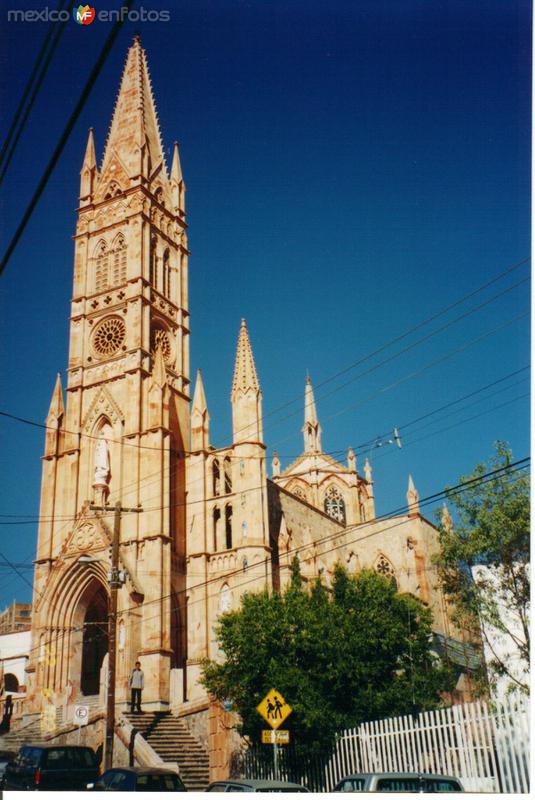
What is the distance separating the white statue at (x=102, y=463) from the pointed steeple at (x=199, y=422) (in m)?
4.48

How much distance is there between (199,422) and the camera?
38.7 m

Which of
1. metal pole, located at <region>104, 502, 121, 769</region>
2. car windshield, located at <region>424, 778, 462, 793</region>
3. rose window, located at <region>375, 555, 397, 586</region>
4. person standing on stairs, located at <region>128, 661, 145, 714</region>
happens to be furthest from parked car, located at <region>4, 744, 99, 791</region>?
rose window, located at <region>375, 555, 397, 586</region>

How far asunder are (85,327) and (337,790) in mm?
33443

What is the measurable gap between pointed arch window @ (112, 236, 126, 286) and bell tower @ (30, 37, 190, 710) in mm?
70

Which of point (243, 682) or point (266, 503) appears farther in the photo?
point (266, 503)

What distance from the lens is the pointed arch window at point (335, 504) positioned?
185 feet

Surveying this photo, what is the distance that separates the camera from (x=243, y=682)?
21188 mm

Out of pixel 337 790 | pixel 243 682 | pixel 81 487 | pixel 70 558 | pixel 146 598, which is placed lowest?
pixel 337 790

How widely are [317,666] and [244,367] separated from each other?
19490mm

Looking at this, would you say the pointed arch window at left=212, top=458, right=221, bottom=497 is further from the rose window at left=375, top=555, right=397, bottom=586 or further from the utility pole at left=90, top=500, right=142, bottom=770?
the utility pole at left=90, top=500, right=142, bottom=770

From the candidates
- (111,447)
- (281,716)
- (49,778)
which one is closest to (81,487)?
(111,447)

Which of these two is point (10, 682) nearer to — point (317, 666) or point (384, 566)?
point (384, 566)

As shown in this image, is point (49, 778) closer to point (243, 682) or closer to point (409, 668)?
point (243, 682)

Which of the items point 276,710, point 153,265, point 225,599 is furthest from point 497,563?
point 153,265
